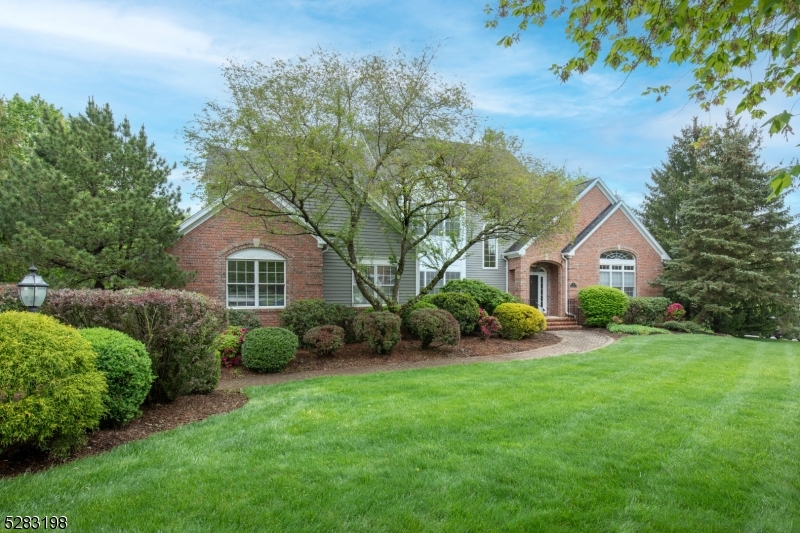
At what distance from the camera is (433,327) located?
11203 millimetres

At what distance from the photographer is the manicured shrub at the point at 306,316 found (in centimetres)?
1248

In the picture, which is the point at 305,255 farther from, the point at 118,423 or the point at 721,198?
the point at 721,198

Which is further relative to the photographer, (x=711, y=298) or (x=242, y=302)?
(x=711, y=298)

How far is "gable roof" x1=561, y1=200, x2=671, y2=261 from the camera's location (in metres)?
19.2

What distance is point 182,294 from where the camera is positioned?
673 centimetres

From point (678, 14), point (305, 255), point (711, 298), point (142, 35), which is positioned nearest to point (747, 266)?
point (711, 298)

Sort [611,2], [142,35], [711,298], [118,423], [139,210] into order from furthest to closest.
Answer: [711,298]
[139,210]
[142,35]
[118,423]
[611,2]

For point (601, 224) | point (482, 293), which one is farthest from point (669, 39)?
point (601, 224)

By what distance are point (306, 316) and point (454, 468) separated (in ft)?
29.7

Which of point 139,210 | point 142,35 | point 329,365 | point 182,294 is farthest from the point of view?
point 139,210

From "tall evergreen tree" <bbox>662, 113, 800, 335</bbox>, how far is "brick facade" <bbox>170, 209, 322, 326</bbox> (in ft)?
50.1

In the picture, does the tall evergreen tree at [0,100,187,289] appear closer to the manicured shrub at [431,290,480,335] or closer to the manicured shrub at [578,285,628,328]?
the manicured shrub at [431,290,480,335]

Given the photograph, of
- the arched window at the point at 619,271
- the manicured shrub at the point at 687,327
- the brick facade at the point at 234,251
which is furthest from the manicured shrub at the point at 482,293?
the manicured shrub at the point at 687,327

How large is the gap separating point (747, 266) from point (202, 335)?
2065 centimetres
